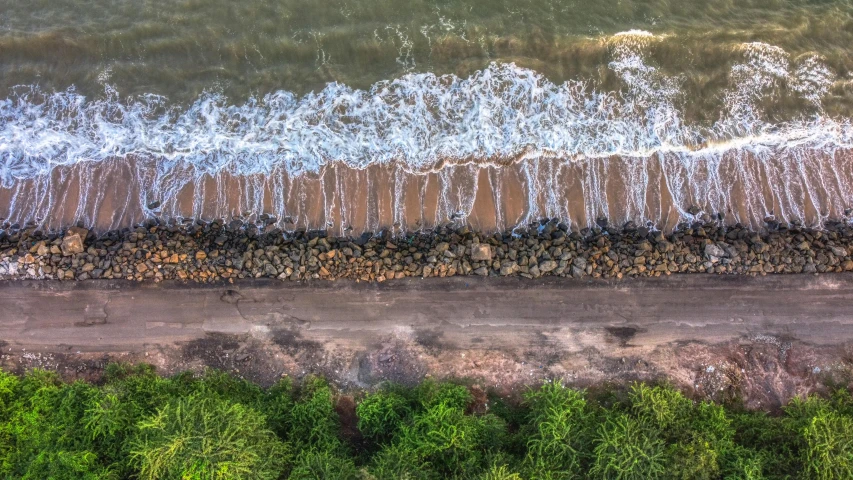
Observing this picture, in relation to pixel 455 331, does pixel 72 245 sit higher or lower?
higher

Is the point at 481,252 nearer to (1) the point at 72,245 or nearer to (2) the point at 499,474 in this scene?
(2) the point at 499,474

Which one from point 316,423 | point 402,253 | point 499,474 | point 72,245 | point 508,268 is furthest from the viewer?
point 402,253

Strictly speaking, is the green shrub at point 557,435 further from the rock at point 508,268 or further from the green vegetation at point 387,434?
the rock at point 508,268

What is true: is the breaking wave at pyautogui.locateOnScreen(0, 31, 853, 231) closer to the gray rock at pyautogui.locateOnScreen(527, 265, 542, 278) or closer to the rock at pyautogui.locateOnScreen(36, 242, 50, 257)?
the rock at pyautogui.locateOnScreen(36, 242, 50, 257)

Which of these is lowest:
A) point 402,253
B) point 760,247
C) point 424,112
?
point 760,247

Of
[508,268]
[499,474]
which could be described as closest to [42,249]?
[508,268]

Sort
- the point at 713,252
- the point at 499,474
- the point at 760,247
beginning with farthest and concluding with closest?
the point at 760,247, the point at 713,252, the point at 499,474

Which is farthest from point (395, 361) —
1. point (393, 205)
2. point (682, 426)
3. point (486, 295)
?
point (682, 426)
